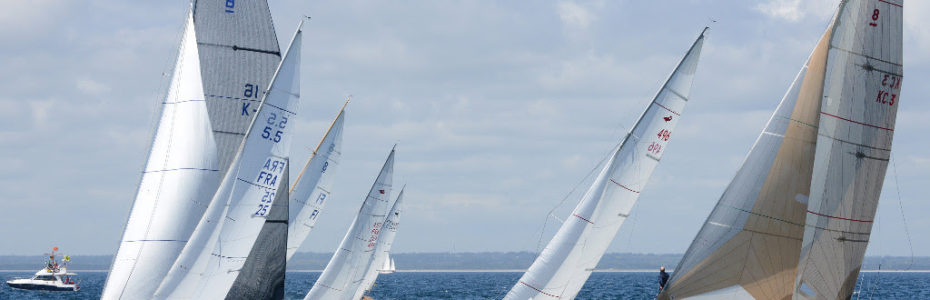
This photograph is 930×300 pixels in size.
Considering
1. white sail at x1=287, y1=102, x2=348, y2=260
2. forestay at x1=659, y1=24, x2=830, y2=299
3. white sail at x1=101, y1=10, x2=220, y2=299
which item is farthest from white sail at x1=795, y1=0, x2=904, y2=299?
white sail at x1=287, y1=102, x2=348, y2=260

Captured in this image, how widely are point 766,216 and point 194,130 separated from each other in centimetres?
1296

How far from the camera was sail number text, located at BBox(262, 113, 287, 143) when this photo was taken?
24.3 metres

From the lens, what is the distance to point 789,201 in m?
24.8

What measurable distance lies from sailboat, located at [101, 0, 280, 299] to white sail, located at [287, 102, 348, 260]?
10.7 metres

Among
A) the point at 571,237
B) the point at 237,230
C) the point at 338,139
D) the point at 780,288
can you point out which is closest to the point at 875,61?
the point at 780,288

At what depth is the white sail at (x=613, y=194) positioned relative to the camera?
2598 cm

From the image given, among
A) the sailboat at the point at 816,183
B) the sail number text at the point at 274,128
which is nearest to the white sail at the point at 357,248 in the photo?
the sail number text at the point at 274,128

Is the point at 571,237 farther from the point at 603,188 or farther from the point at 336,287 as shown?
the point at 336,287

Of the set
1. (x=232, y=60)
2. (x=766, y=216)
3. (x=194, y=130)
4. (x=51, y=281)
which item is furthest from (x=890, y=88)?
(x=51, y=281)

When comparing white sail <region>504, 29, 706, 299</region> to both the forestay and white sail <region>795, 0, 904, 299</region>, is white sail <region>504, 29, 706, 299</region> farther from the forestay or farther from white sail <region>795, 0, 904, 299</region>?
white sail <region>795, 0, 904, 299</region>

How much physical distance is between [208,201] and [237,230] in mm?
1092

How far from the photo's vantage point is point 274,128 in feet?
80.1

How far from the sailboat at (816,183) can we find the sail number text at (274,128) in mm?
9574

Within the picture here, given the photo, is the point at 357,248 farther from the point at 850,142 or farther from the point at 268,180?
the point at 850,142
